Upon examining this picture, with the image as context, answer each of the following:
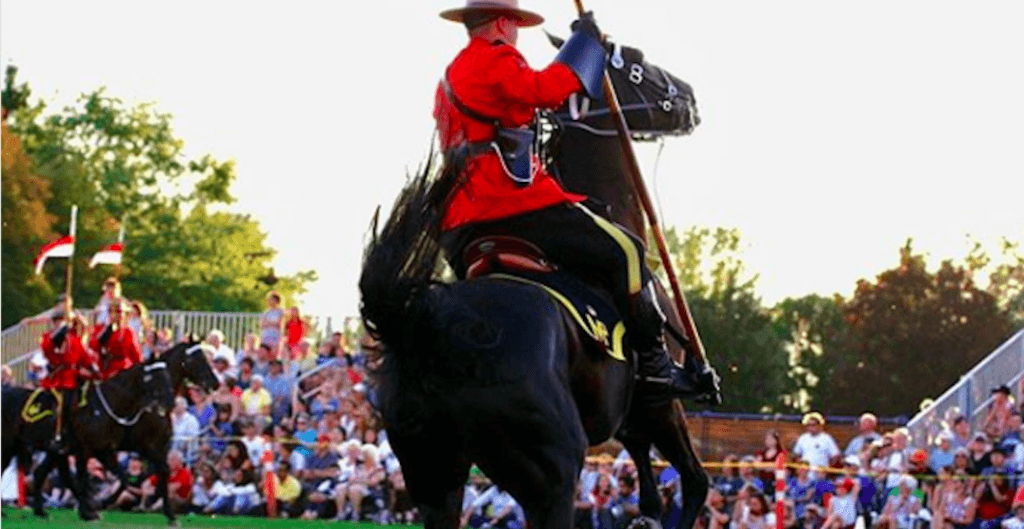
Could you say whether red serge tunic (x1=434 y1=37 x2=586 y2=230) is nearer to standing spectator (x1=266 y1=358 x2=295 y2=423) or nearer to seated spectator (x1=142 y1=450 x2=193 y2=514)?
seated spectator (x1=142 y1=450 x2=193 y2=514)

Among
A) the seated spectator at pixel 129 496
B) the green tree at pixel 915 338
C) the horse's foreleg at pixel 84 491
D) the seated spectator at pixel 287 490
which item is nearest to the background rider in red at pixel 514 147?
the horse's foreleg at pixel 84 491

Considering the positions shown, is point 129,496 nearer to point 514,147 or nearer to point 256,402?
point 256,402

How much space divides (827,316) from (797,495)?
48.7 meters

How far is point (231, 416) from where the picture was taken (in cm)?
3045

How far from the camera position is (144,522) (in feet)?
Result: 82.4

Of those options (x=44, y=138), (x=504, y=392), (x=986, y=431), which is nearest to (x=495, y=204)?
(x=504, y=392)

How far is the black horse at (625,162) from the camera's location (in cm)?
1207

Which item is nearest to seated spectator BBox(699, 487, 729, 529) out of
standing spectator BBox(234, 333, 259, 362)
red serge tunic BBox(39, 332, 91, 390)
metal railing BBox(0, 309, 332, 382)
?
red serge tunic BBox(39, 332, 91, 390)

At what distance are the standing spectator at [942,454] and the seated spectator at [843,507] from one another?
2.49 ft

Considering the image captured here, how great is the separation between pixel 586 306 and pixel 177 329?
32.6 metres

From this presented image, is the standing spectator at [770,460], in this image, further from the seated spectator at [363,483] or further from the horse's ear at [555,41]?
the horse's ear at [555,41]

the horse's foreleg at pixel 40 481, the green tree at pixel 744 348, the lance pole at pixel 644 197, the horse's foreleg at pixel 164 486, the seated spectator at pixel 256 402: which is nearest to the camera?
the lance pole at pixel 644 197

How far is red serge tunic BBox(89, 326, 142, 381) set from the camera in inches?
1062

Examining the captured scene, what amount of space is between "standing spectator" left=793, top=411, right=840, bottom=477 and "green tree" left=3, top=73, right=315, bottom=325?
55086mm
